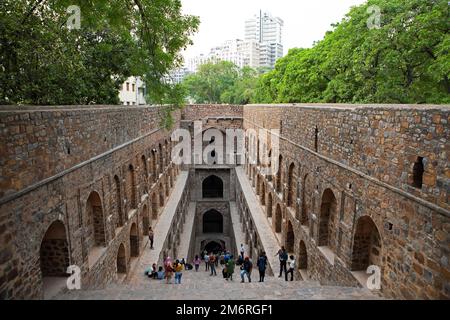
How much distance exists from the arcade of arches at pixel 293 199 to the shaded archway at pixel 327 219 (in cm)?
3

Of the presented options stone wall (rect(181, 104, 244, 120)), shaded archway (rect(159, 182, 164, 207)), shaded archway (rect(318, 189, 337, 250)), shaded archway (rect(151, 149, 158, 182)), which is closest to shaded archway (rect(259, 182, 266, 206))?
shaded archway (rect(159, 182, 164, 207))

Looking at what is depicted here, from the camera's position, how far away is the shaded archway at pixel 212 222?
110 feet

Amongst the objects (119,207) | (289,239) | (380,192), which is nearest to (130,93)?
(119,207)

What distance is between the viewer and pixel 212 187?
3441 cm

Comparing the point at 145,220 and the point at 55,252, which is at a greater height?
the point at 55,252

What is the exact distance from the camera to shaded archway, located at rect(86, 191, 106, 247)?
10.2 metres

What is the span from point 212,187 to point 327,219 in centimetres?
2376

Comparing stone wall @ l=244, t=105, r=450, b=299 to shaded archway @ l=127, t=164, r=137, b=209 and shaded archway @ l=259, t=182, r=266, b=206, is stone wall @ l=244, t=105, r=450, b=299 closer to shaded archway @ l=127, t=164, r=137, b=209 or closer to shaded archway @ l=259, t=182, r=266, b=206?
shaded archway @ l=127, t=164, r=137, b=209

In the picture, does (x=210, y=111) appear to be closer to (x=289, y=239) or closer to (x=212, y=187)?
(x=212, y=187)

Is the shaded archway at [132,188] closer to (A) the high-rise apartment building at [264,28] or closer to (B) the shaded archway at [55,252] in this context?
(B) the shaded archway at [55,252]

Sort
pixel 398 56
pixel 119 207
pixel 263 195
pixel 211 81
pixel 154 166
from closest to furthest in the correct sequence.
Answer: pixel 119 207 → pixel 398 56 → pixel 154 166 → pixel 263 195 → pixel 211 81

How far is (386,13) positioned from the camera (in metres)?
16.1

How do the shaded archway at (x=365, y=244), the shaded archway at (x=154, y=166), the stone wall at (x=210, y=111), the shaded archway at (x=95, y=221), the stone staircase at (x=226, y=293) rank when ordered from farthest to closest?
the stone wall at (x=210, y=111), the shaded archway at (x=154, y=166), the shaded archway at (x=95, y=221), the shaded archway at (x=365, y=244), the stone staircase at (x=226, y=293)

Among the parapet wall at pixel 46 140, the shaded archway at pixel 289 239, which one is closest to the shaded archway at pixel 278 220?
the shaded archway at pixel 289 239
